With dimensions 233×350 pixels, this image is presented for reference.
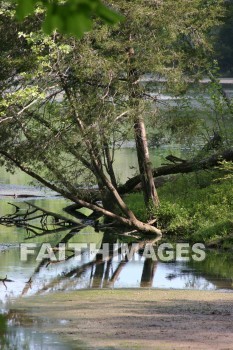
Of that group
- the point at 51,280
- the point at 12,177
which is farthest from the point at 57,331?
the point at 12,177

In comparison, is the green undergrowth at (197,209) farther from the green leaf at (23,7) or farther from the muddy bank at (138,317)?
the green leaf at (23,7)

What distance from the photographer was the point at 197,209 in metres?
19.7

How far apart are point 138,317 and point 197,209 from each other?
9488 mm

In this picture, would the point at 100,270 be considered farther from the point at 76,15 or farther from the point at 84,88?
the point at 76,15

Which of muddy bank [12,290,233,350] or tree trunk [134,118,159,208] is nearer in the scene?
muddy bank [12,290,233,350]

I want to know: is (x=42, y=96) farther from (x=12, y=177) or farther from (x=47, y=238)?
(x=12, y=177)

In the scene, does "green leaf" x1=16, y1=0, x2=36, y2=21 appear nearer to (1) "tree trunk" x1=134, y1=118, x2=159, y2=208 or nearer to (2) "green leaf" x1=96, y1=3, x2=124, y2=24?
(2) "green leaf" x1=96, y1=3, x2=124, y2=24

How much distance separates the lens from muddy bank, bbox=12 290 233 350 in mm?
8719

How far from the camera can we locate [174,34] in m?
18.5

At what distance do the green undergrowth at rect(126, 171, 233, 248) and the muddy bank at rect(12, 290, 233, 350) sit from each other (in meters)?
5.28

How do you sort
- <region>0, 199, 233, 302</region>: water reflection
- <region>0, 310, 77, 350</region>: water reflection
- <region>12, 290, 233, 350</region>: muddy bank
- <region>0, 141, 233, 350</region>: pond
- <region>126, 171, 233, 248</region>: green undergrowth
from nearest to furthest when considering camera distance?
<region>0, 310, 77, 350</region>: water reflection < <region>12, 290, 233, 350</region>: muddy bank < <region>0, 141, 233, 350</region>: pond < <region>0, 199, 233, 302</region>: water reflection < <region>126, 171, 233, 248</region>: green undergrowth

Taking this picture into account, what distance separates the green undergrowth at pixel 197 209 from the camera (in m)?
18.2

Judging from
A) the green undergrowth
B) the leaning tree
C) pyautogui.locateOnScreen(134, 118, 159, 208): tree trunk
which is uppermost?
the leaning tree

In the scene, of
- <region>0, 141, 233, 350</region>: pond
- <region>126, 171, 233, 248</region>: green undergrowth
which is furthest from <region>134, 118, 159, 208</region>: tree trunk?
<region>0, 141, 233, 350</region>: pond
